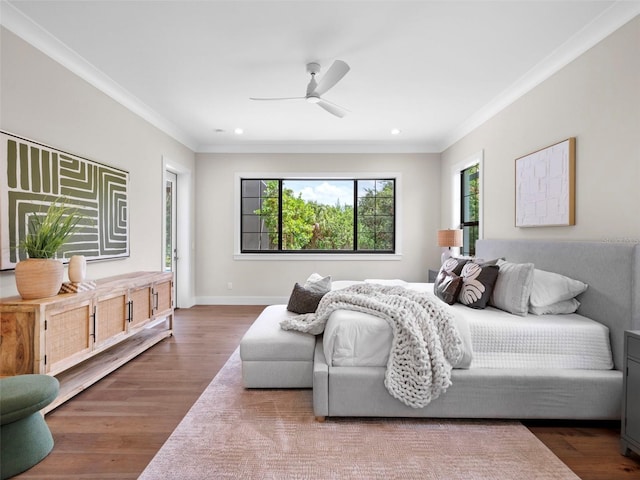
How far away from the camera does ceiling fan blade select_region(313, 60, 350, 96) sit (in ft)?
8.37

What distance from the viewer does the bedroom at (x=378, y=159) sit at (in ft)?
7.64

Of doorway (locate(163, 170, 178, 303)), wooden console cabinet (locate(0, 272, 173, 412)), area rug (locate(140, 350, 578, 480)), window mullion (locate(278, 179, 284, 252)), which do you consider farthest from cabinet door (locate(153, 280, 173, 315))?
window mullion (locate(278, 179, 284, 252))

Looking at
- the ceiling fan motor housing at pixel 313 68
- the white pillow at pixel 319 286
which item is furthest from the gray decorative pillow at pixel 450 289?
the ceiling fan motor housing at pixel 313 68

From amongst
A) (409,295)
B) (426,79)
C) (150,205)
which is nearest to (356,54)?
(426,79)

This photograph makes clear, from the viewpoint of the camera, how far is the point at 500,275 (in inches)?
108

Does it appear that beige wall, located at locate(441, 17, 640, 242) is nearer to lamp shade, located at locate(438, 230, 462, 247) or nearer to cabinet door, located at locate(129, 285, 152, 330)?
lamp shade, located at locate(438, 230, 462, 247)

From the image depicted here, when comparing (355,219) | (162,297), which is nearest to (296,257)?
(355,219)

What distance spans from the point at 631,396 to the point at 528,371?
48 centimetres

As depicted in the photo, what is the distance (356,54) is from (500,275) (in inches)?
84.4

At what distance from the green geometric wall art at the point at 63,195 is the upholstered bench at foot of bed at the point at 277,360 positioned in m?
1.73

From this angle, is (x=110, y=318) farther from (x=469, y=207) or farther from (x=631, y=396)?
(x=469, y=207)

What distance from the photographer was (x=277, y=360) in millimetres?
2600

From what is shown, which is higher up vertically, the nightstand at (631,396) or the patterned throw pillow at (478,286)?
the patterned throw pillow at (478,286)

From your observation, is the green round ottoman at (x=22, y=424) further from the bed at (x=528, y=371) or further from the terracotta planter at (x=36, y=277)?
the bed at (x=528, y=371)
